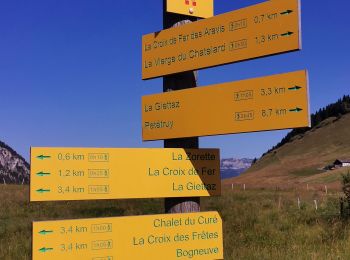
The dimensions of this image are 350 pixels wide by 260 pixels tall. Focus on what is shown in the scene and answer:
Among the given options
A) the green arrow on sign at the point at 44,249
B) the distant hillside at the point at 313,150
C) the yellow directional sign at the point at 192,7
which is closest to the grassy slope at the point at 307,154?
the distant hillside at the point at 313,150

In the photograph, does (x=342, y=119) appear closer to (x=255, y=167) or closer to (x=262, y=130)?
(x=255, y=167)

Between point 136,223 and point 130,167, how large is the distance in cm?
49

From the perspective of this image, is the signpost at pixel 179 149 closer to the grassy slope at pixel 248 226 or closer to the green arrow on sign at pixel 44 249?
the green arrow on sign at pixel 44 249

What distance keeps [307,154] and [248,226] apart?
161126mm

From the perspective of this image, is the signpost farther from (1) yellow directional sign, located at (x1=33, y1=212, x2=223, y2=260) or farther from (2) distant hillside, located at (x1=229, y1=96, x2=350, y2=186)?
(2) distant hillside, located at (x1=229, y1=96, x2=350, y2=186)

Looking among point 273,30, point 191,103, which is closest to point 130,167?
point 191,103

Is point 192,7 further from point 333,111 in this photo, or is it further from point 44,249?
point 333,111

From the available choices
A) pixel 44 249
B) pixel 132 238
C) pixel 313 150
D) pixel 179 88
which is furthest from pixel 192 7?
pixel 313 150

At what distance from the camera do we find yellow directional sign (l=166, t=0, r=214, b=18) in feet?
14.9

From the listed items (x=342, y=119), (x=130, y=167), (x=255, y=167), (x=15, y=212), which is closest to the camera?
(x=130, y=167)

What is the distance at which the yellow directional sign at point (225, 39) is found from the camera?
12.5ft

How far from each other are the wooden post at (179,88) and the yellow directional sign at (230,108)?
6.3 inches

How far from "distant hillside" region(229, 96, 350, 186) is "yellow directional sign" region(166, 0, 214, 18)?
13478 cm

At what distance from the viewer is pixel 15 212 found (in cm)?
2023
